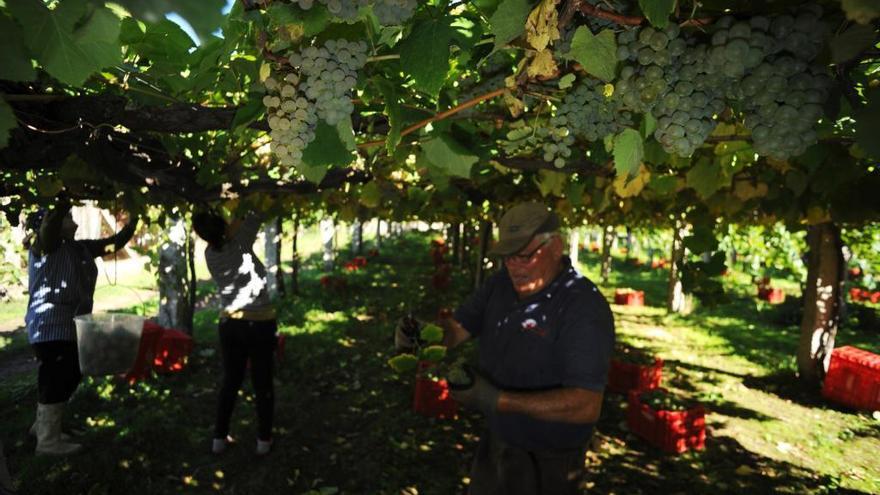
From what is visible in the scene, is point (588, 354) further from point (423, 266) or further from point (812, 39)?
point (423, 266)

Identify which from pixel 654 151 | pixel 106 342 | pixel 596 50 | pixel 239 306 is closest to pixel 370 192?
pixel 239 306

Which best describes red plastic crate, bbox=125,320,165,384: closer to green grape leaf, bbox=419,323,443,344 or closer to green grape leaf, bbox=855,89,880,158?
green grape leaf, bbox=419,323,443,344

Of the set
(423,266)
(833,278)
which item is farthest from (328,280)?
(833,278)

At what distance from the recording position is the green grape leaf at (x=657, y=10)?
844 mm

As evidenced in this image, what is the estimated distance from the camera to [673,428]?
5.60 m

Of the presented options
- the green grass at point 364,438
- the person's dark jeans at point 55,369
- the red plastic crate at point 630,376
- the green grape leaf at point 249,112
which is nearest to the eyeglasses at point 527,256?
the green grape leaf at point 249,112

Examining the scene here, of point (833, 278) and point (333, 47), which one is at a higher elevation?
point (333, 47)

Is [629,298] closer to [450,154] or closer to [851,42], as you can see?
[450,154]

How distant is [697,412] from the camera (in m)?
5.70

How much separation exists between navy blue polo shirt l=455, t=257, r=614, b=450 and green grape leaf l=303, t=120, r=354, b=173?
1.82 m

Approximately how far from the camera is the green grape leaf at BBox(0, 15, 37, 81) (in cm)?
88

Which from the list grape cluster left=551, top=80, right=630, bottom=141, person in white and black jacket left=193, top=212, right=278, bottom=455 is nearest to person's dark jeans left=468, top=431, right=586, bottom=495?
grape cluster left=551, top=80, right=630, bottom=141

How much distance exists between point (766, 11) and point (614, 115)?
65 cm

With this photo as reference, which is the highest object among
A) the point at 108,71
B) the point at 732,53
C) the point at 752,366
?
the point at 108,71
